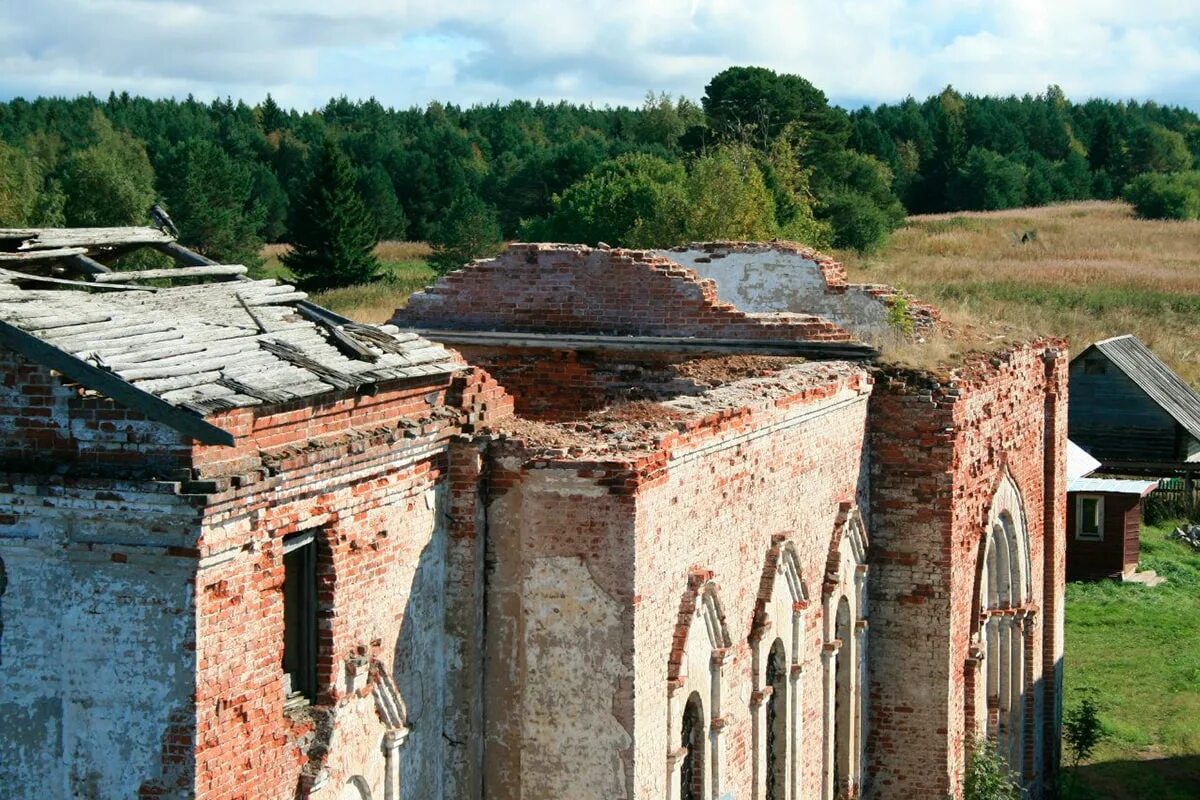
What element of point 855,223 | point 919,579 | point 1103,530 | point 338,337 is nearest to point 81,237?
point 338,337

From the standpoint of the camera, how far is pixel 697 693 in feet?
33.2

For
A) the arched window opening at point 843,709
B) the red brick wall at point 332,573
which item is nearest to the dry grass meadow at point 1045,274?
the arched window opening at point 843,709

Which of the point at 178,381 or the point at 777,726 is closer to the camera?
the point at 178,381

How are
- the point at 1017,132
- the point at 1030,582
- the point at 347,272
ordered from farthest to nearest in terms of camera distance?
the point at 1017,132, the point at 347,272, the point at 1030,582

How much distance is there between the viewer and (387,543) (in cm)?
845

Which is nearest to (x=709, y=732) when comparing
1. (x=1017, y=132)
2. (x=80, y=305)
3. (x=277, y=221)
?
(x=80, y=305)

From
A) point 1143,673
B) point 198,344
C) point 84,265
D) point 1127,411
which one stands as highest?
point 84,265

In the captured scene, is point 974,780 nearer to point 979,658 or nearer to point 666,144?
point 979,658

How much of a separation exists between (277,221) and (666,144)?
89.7 ft

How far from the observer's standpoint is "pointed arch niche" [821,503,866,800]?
12836mm

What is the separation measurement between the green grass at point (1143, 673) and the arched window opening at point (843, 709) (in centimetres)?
513

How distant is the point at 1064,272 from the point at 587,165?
23.5 meters

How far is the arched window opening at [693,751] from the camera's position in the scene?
1020 cm

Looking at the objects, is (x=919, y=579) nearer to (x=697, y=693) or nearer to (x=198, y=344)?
(x=697, y=693)
